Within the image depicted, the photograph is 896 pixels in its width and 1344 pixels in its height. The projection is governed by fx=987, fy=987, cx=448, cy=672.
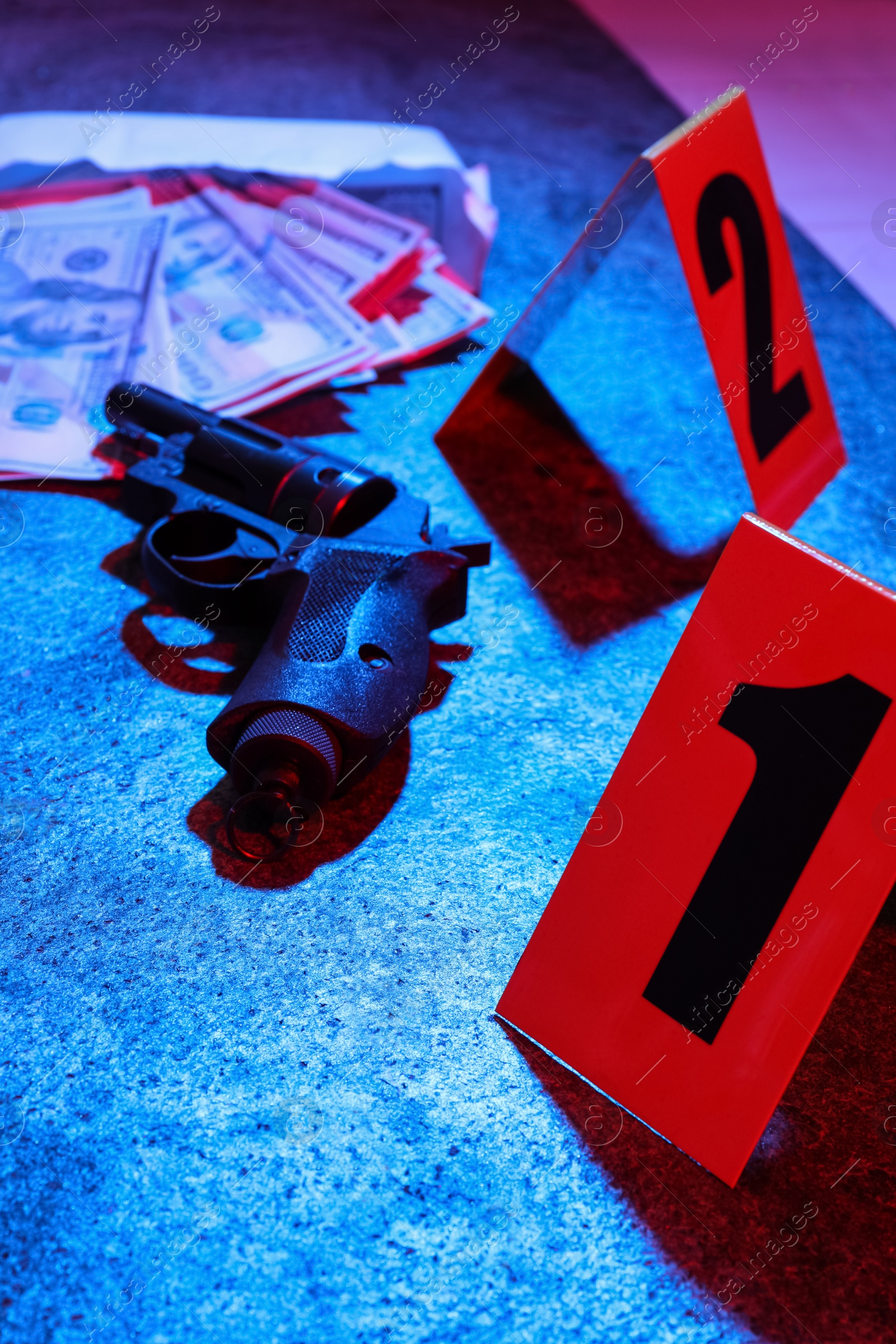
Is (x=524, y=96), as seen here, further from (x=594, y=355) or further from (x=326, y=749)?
(x=326, y=749)

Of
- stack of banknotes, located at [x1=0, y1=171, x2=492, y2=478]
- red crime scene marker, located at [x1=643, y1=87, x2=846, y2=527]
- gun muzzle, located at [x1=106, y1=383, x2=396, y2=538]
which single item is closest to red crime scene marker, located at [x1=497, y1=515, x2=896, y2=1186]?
gun muzzle, located at [x1=106, y1=383, x2=396, y2=538]

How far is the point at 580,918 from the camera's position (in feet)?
2.35

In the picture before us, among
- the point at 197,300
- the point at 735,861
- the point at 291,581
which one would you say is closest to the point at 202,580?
the point at 291,581

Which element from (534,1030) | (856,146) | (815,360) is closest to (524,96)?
(856,146)

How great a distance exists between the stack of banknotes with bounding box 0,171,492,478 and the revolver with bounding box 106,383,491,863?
19 cm

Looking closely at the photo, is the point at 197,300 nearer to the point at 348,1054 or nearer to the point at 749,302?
the point at 749,302

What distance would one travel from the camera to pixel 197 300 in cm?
151

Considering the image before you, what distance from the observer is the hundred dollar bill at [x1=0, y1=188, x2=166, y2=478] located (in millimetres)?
1263

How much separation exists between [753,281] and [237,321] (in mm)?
744

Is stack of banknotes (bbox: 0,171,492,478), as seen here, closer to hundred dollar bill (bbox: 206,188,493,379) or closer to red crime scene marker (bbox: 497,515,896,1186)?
hundred dollar bill (bbox: 206,188,493,379)

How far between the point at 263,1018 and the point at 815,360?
1.04 m

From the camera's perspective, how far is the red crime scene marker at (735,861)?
2.02 ft

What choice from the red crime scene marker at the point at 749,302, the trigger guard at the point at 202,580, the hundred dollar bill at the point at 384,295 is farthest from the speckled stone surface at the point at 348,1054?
the hundred dollar bill at the point at 384,295

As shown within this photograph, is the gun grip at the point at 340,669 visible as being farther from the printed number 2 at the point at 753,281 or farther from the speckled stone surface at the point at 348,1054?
the printed number 2 at the point at 753,281
